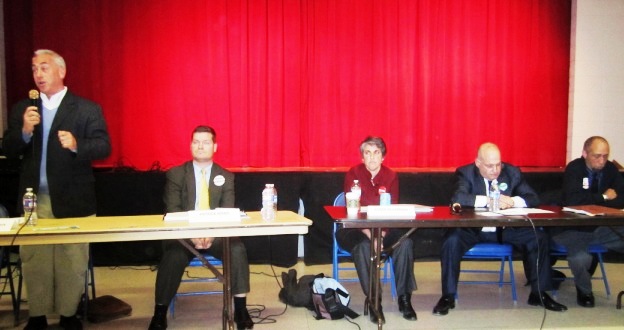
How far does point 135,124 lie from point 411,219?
3255mm

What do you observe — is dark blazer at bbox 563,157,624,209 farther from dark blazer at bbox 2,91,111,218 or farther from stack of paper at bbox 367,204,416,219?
dark blazer at bbox 2,91,111,218

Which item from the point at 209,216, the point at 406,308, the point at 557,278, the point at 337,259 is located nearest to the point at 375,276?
the point at 406,308

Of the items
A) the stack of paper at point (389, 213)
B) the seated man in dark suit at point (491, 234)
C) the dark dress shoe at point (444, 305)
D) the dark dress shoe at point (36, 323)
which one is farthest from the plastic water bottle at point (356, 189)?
the dark dress shoe at point (36, 323)

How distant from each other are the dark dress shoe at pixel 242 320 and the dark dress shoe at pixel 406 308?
0.97 metres

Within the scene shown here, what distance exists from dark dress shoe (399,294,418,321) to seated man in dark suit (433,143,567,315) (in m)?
0.20

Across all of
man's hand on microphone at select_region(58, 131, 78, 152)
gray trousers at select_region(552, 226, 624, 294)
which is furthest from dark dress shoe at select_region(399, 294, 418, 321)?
man's hand on microphone at select_region(58, 131, 78, 152)

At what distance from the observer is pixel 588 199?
4.04m

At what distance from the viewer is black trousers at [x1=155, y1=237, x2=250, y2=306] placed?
3.05m

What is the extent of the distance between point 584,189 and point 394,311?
1825 mm

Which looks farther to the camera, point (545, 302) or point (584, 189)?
point (584, 189)

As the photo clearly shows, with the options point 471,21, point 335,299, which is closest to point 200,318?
point 335,299

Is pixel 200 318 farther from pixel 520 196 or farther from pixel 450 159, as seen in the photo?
pixel 450 159

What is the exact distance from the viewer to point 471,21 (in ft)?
17.9

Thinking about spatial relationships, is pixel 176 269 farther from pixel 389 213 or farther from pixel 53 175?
pixel 389 213
